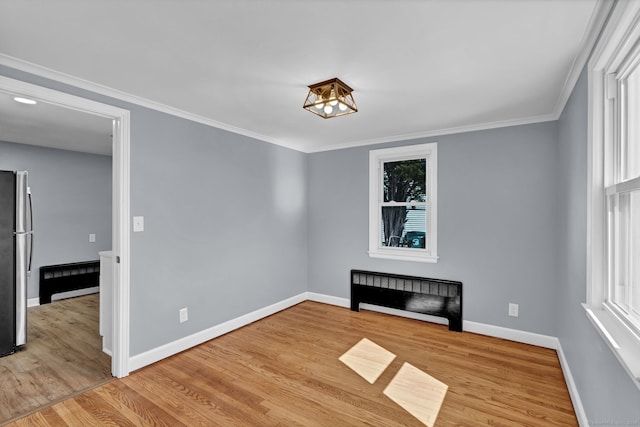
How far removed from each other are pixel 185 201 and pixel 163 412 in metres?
1.81

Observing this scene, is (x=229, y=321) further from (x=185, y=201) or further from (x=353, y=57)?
(x=353, y=57)

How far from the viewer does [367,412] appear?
2.15 meters

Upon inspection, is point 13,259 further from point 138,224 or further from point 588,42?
point 588,42

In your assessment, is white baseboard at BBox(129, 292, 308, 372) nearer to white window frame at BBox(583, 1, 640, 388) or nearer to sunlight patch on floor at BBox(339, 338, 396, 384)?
sunlight patch on floor at BBox(339, 338, 396, 384)

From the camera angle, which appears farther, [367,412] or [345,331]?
[345,331]

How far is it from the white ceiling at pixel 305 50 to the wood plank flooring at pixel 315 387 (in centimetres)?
235

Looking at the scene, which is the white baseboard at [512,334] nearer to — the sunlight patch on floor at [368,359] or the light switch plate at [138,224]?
the sunlight patch on floor at [368,359]

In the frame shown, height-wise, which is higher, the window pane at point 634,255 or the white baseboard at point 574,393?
the window pane at point 634,255

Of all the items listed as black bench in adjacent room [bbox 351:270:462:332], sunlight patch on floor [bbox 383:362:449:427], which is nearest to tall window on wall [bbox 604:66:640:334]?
A: sunlight patch on floor [bbox 383:362:449:427]

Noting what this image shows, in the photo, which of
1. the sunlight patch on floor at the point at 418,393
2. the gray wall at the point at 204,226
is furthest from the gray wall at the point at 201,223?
the sunlight patch on floor at the point at 418,393

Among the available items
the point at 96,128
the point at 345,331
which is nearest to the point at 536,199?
the point at 345,331

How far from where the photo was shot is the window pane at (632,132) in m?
1.40

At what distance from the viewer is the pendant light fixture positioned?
2395 millimetres

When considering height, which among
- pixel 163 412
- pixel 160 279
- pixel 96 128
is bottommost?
pixel 163 412
